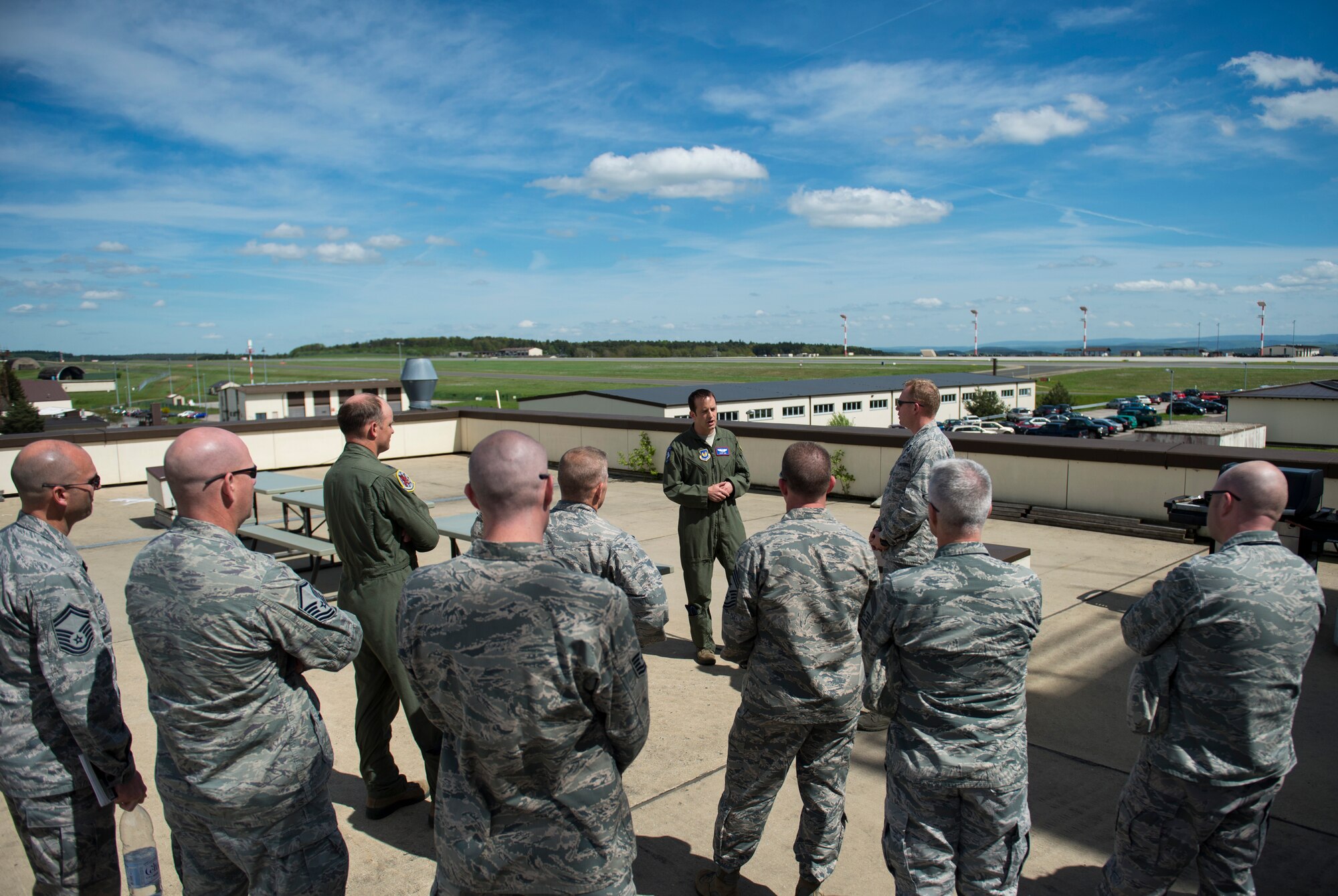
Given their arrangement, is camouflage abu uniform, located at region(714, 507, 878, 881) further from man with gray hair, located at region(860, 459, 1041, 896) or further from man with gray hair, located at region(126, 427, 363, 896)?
man with gray hair, located at region(126, 427, 363, 896)

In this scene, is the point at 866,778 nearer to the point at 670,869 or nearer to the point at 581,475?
the point at 670,869

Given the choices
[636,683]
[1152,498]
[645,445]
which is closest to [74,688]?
[636,683]

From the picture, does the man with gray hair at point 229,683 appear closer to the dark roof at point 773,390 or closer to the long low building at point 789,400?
the long low building at point 789,400

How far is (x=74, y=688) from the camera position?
2.48 m

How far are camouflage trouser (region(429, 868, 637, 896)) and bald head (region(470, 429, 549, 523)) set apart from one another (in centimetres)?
91

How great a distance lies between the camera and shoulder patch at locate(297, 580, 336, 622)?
7.68ft

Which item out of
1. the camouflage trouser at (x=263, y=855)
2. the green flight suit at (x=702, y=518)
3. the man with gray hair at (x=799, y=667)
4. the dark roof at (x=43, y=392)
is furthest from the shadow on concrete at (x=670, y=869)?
the dark roof at (x=43, y=392)

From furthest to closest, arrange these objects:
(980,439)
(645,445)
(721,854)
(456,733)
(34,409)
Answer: (34,409) → (645,445) → (980,439) → (721,854) → (456,733)

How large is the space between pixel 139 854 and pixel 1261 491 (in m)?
3.97

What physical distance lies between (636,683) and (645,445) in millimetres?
12295

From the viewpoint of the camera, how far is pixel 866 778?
13.5ft

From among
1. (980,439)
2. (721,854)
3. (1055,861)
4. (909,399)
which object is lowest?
(1055,861)

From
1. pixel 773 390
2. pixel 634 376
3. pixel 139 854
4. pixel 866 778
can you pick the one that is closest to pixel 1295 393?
pixel 773 390

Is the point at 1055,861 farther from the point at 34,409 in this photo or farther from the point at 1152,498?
the point at 34,409
